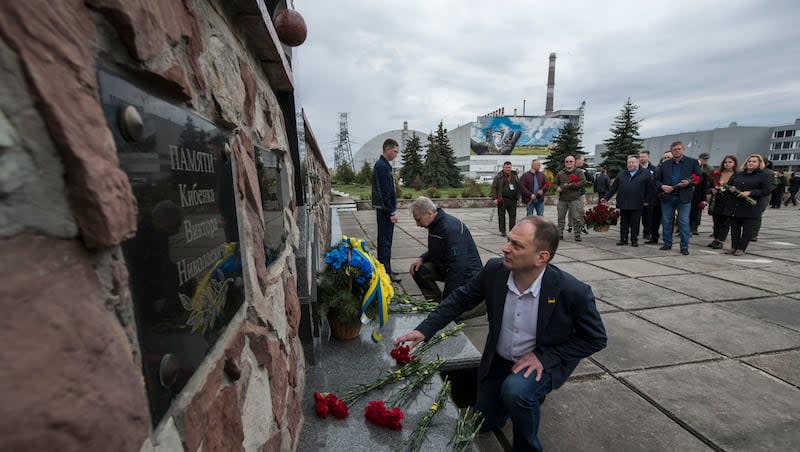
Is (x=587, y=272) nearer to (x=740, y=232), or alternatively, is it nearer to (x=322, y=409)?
(x=740, y=232)

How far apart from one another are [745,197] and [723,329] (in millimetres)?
4118

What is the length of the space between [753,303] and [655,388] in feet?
8.63

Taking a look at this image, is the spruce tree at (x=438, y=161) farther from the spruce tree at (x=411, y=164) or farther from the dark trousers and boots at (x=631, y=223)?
the dark trousers and boots at (x=631, y=223)

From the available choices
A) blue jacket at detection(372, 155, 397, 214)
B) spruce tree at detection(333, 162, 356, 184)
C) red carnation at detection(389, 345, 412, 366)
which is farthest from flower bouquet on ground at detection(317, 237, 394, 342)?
spruce tree at detection(333, 162, 356, 184)

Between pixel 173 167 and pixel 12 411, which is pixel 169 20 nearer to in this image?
pixel 173 167

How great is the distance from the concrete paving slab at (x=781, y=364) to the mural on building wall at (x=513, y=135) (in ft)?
167

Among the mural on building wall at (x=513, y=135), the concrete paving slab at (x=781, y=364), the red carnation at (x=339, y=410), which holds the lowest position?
the concrete paving slab at (x=781, y=364)

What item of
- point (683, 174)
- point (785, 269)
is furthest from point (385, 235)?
point (785, 269)

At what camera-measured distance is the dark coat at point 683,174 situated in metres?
6.60

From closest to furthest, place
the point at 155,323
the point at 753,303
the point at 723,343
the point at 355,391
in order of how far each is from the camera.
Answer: the point at 155,323
the point at 355,391
the point at 723,343
the point at 753,303

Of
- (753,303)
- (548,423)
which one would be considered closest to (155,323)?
(548,423)

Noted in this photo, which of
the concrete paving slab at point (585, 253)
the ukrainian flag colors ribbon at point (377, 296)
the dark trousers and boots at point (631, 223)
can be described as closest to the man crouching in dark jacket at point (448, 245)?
the ukrainian flag colors ribbon at point (377, 296)

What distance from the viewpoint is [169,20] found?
88cm

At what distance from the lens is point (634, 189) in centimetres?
725
